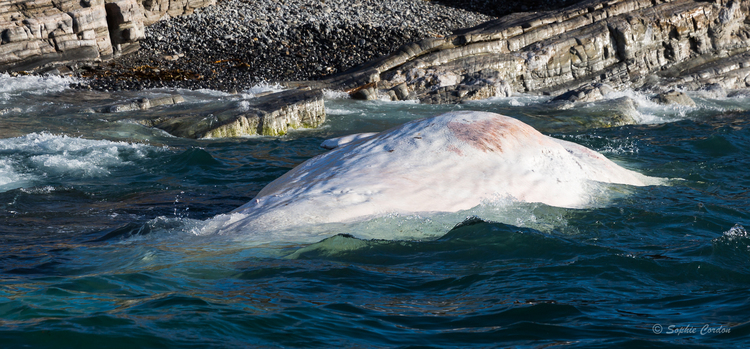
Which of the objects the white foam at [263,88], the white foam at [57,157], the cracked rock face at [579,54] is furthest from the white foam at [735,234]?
the white foam at [263,88]

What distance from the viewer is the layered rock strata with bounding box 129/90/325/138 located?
1075cm

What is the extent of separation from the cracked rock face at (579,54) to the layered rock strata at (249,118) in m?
3.34

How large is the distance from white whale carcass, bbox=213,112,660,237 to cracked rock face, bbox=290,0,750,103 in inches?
368

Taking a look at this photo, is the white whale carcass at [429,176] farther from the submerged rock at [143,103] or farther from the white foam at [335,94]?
the white foam at [335,94]

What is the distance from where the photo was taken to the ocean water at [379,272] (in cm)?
317

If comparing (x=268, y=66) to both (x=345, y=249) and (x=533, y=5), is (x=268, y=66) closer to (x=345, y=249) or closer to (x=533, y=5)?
(x=533, y=5)

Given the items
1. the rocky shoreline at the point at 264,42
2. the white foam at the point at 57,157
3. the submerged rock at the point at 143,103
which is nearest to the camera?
the white foam at the point at 57,157

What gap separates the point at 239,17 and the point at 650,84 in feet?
39.3

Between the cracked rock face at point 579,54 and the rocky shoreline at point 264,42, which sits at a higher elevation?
the rocky shoreline at point 264,42

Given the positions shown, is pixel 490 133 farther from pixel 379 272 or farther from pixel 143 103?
pixel 143 103

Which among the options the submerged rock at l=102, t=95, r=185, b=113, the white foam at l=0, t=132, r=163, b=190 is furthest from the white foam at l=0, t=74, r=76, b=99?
the white foam at l=0, t=132, r=163, b=190

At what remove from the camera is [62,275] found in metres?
4.10

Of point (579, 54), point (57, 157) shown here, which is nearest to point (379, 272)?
point (57, 157)

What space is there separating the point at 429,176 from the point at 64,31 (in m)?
14.8
